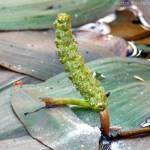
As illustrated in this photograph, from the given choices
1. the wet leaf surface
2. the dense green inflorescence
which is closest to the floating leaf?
the wet leaf surface

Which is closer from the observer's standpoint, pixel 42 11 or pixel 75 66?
pixel 75 66

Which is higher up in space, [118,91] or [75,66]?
[75,66]

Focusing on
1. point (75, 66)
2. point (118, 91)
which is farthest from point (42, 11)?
point (75, 66)

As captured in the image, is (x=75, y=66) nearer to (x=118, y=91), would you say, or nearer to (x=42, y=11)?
(x=118, y=91)

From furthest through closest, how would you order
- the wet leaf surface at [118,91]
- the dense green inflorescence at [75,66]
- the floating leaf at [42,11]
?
the floating leaf at [42,11]
the wet leaf surface at [118,91]
the dense green inflorescence at [75,66]

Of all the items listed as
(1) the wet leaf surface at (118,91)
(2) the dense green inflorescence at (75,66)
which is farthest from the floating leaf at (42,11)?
(2) the dense green inflorescence at (75,66)

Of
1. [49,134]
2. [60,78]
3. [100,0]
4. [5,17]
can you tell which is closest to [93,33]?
[100,0]

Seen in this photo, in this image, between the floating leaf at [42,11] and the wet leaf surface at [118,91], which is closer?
the wet leaf surface at [118,91]

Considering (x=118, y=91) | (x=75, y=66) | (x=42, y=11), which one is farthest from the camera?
(x=42, y=11)

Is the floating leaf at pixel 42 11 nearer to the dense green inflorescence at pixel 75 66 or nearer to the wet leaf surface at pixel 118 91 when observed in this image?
the wet leaf surface at pixel 118 91

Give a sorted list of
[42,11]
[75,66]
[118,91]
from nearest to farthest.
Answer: [75,66] < [118,91] < [42,11]
